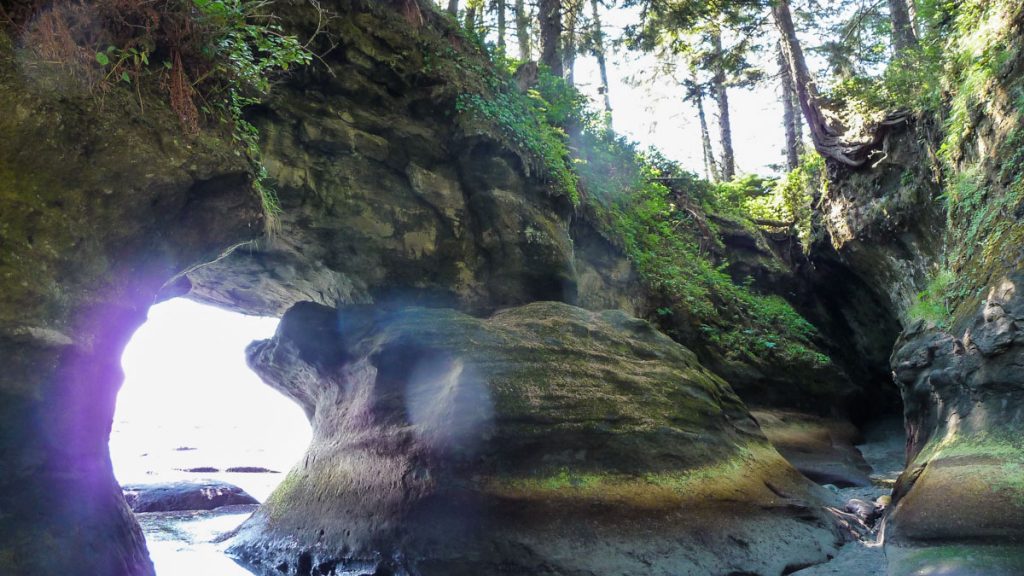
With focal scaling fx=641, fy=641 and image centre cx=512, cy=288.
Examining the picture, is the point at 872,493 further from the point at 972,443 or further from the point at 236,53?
the point at 236,53

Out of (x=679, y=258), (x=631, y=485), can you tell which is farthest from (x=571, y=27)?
(x=631, y=485)

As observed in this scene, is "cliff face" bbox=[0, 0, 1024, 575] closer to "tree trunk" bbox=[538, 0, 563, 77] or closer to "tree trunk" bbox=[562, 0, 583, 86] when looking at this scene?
"tree trunk" bbox=[538, 0, 563, 77]

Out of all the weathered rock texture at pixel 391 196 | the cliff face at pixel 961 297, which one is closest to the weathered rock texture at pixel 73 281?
the weathered rock texture at pixel 391 196

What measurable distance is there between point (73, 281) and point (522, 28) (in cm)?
1453

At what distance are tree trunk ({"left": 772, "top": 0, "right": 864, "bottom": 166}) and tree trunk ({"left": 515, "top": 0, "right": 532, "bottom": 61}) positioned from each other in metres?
6.00

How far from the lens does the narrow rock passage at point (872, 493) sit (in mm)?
5543

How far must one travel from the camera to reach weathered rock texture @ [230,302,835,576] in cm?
555

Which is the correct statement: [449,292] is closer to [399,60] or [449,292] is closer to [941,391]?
[399,60]

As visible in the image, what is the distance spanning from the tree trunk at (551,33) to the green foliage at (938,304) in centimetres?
970

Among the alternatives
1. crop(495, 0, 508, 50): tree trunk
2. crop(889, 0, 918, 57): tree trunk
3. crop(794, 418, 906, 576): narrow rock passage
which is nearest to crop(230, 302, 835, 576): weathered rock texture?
crop(794, 418, 906, 576): narrow rock passage

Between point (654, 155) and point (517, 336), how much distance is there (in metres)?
11.6

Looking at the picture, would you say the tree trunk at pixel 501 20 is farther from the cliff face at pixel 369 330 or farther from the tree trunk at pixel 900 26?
the tree trunk at pixel 900 26

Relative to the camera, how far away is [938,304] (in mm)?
8117

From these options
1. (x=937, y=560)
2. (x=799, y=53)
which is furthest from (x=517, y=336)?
(x=799, y=53)
